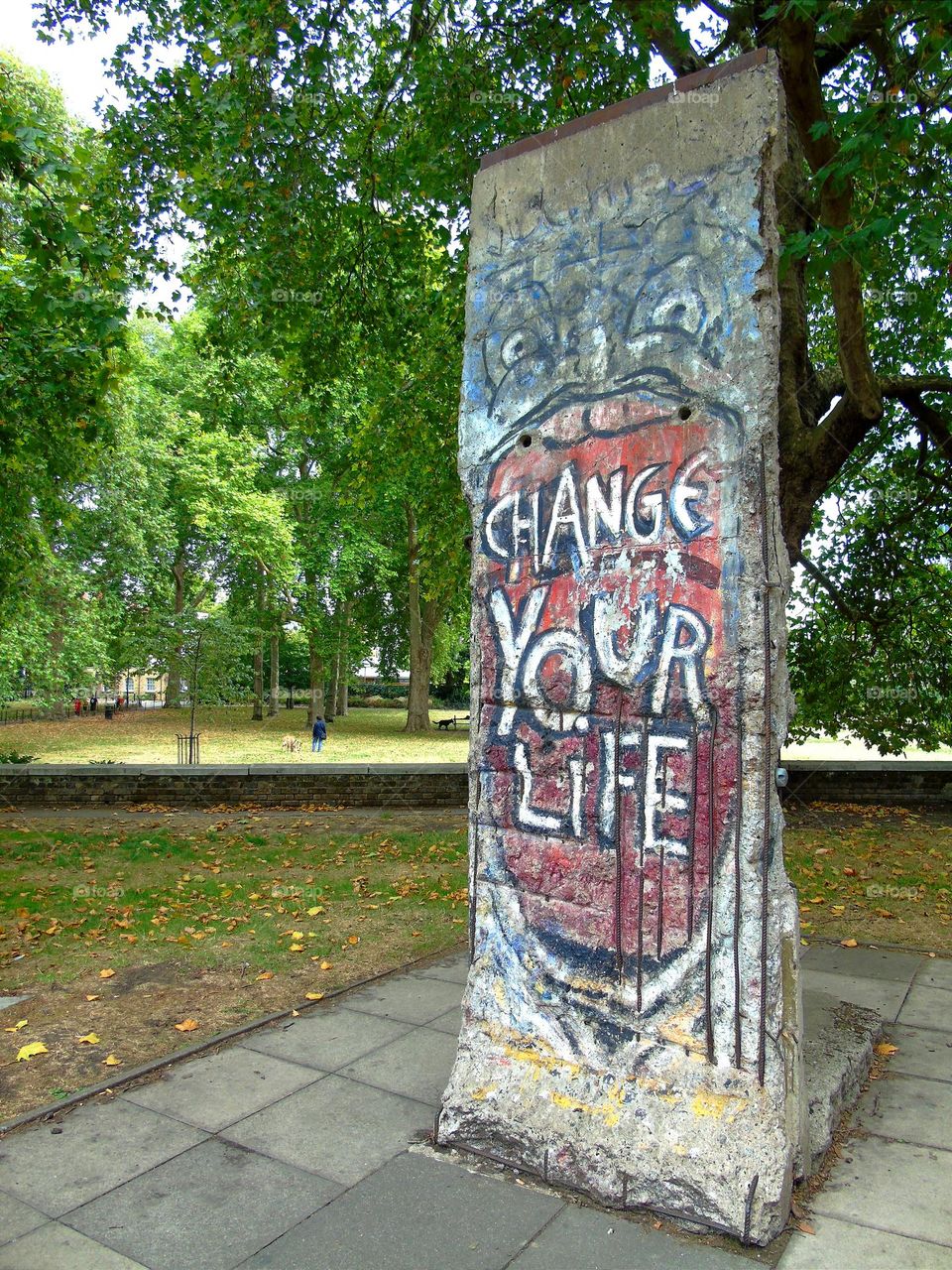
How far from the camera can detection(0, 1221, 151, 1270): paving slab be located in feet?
9.59

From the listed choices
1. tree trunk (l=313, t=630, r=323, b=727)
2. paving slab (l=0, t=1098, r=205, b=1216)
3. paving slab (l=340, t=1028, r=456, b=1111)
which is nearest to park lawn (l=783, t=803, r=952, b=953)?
paving slab (l=340, t=1028, r=456, b=1111)

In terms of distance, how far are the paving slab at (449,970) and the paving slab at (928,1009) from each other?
2.64m

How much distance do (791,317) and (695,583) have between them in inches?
215

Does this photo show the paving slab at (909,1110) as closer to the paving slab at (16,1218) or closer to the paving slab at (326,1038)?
the paving slab at (326,1038)

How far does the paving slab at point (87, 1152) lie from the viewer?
3.37 metres

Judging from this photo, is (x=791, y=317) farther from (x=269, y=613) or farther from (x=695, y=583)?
(x=269, y=613)

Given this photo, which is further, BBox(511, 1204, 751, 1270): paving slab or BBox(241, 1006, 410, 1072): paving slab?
BBox(241, 1006, 410, 1072): paving slab

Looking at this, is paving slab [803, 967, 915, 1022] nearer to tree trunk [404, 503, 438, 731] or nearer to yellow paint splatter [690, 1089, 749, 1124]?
yellow paint splatter [690, 1089, 749, 1124]

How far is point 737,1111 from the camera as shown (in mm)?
3240

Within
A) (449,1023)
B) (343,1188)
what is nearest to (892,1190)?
(343,1188)

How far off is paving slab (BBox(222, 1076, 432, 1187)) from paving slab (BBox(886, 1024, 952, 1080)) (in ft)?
7.99

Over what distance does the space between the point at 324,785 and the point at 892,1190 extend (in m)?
9.99

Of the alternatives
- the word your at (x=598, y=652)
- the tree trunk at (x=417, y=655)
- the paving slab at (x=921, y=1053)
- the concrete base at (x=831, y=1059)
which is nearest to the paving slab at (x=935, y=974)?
the paving slab at (x=921, y=1053)

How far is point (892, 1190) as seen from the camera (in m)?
3.39
